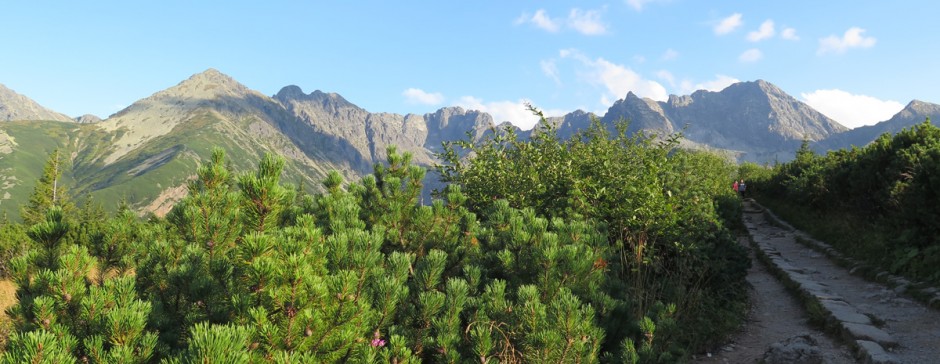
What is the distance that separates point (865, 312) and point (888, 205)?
6353mm

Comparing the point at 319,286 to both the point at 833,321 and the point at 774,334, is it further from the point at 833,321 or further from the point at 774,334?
the point at 833,321

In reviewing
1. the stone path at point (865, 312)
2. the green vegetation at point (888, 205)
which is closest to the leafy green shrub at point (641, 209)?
the stone path at point (865, 312)

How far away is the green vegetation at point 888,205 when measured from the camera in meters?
10.1

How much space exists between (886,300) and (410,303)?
10334 mm

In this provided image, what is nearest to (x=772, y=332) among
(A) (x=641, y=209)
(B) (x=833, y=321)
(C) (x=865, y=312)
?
(B) (x=833, y=321)

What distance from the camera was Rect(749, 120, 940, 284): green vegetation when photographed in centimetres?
1005

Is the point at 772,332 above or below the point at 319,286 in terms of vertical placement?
below

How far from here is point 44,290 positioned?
3.13 metres

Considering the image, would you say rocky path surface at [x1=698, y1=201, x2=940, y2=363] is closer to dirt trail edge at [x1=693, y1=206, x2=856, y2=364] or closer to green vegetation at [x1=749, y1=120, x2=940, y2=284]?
dirt trail edge at [x1=693, y1=206, x2=856, y2=364]

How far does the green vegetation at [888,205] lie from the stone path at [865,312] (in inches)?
34.1

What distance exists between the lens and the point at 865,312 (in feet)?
26.8

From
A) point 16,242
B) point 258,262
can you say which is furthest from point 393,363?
point 16,242

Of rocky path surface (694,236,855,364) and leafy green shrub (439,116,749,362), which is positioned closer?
rocky path surface (694,236,855,364)

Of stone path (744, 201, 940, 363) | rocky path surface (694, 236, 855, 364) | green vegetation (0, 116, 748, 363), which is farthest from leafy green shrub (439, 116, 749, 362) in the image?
stone path (744, 201, 940, 363)
